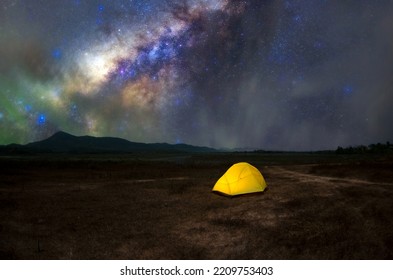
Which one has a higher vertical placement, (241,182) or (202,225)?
(241,182)

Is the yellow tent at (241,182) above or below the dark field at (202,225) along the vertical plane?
above

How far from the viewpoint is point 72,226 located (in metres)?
12.6

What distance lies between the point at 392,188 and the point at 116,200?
60.7 feet

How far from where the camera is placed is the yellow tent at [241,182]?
57.3ft

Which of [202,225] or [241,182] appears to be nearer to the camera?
[202,225]

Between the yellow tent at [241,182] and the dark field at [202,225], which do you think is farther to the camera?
the yellow tent at [241,182]

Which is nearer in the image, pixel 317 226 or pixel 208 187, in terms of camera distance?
pixel 317 226

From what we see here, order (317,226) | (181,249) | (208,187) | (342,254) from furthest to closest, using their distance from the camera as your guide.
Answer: (208,187), (317,226), (181,249), (342,254)

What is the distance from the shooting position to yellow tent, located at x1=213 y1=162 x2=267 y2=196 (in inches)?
688

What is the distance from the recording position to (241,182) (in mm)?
17562

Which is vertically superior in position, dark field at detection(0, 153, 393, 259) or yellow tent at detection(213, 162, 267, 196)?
yellow tent at detection(213, 162, 267, 196)

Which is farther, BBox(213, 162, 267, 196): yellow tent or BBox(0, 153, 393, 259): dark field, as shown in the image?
BBox(213, 162, 267, 196): yellow tent
